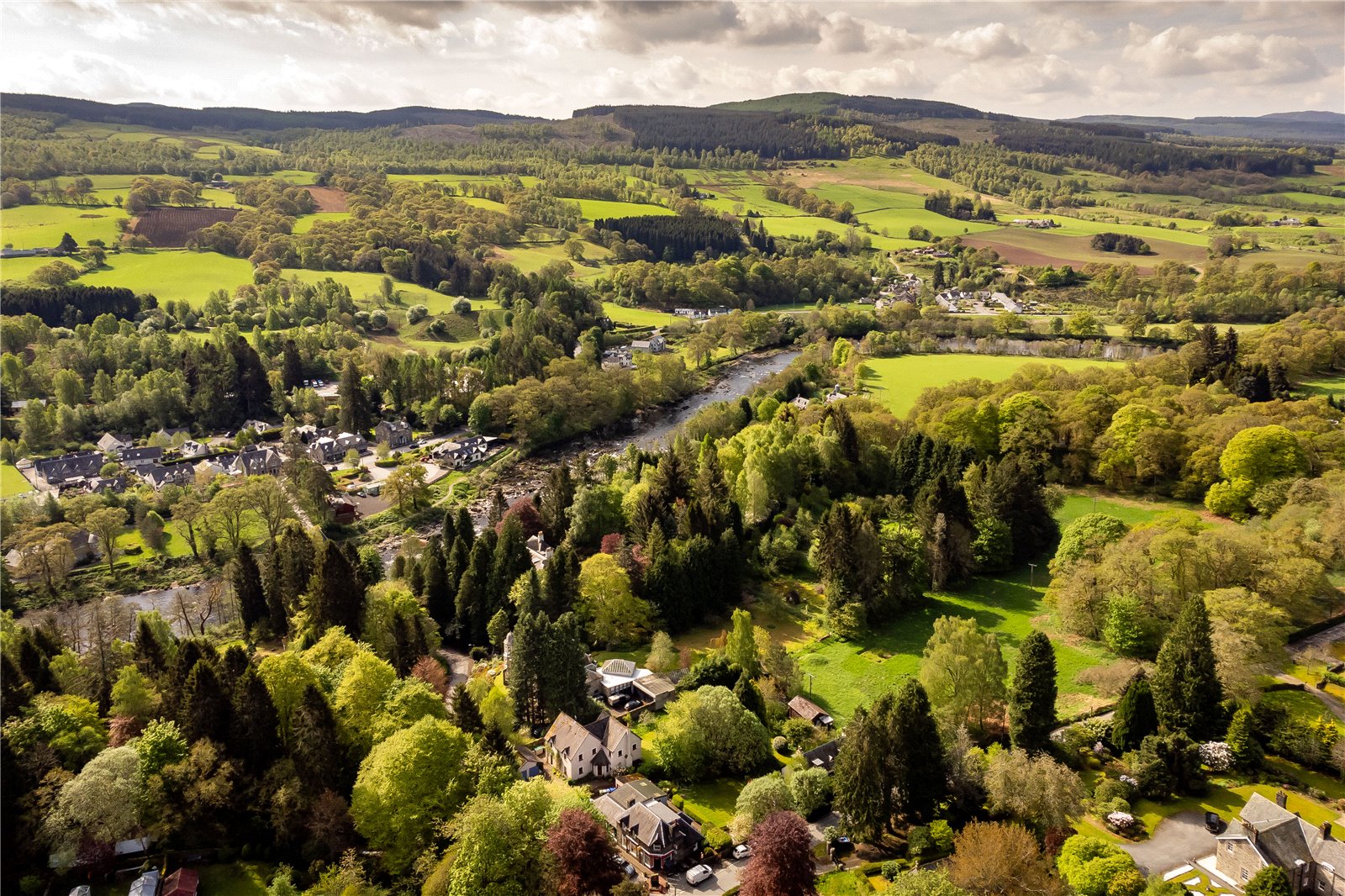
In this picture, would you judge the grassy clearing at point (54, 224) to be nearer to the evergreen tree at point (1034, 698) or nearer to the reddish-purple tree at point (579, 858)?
the reddish-purple tree at point (579, 858)

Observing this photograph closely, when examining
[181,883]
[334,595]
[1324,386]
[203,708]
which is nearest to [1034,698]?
[181,883]

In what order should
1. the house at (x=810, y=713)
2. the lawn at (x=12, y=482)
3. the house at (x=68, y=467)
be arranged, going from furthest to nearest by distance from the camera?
the house at (x=68, y=467) → the lawn at (x=12, y=482) → the house at (x=810, y=713)

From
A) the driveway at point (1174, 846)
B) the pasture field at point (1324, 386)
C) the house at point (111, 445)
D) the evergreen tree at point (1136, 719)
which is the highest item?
the pasture field at point (1324, 386)

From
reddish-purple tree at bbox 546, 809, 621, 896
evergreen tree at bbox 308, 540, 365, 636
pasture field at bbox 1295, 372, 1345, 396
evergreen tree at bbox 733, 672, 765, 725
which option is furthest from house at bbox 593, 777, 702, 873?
pasture field at bbox 1295, 372, 1345, 396

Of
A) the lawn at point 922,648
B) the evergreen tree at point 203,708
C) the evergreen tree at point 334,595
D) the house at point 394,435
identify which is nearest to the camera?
the evergreen tree at point 203,708

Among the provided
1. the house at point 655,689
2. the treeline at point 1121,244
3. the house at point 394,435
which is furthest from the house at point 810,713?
the treeline at point 1121,244

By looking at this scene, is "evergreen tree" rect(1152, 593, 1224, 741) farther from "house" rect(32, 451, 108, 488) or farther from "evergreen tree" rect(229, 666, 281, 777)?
"house" rect(32, 451, 108, 488)

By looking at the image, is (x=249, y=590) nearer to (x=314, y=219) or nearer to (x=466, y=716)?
(x=466, y=716)

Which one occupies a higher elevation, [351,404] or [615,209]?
[615,209]
